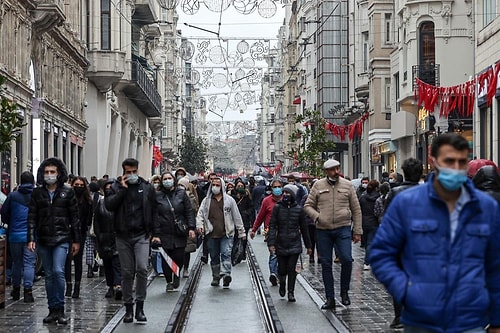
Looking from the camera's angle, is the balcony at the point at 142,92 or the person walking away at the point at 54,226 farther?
the balcony at the point at 142,92

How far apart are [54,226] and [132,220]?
0.92m

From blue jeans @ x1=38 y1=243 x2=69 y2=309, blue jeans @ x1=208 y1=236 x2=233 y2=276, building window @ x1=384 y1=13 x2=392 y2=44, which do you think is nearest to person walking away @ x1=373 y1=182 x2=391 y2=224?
blue jeans @ x1=208 y1=236 x2=233 y2=276

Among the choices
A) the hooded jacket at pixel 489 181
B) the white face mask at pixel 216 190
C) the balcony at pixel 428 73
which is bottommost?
the white face mask at pixel 216 190

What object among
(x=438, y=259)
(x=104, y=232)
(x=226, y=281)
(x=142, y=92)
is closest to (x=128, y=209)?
(x=104, y=232)

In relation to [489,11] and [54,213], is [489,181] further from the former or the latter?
[489,11]

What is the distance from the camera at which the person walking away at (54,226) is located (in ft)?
42.0

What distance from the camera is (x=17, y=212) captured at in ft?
52.2

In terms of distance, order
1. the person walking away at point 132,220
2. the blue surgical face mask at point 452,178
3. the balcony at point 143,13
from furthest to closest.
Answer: the balcony at point 143,13
the person walking away at point 132,220
the blue surgical face mask at point 452,178

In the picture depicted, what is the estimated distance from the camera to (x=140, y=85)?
5803cm

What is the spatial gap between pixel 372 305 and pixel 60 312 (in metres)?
4.58

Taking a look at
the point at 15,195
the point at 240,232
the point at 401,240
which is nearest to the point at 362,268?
the point at 240,232

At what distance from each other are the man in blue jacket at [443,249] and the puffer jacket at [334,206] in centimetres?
831

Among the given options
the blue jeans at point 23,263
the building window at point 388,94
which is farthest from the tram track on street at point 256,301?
the building window at point 388,94

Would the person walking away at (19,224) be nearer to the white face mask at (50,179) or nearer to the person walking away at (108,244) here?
the person walking away at (108,244)
